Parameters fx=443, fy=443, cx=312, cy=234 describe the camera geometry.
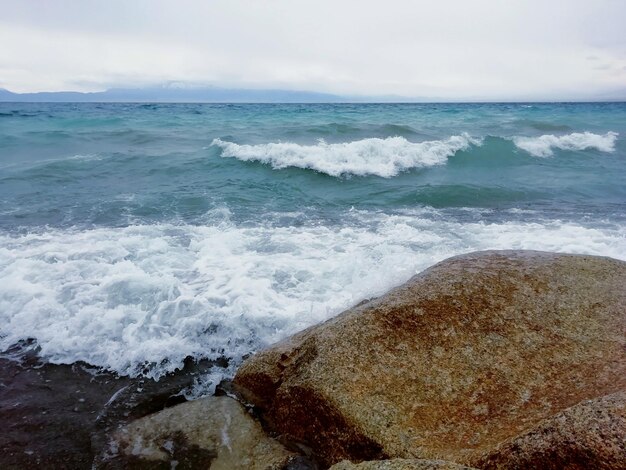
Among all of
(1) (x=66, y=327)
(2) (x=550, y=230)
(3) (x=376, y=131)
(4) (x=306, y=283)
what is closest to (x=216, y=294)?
(4) (x=306, y=283)

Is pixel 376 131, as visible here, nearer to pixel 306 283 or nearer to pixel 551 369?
pixel 306 283

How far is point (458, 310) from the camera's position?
12.0ft

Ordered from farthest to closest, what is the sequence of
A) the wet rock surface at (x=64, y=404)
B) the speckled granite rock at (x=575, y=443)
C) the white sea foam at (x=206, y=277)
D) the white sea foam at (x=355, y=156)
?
the white sea foam at (x=355, y=156) → the white sea foam at (x=206, y=277) → the wet rock surface at (x=64, y=404) → the speckled granite rock at (x=575, y=443)

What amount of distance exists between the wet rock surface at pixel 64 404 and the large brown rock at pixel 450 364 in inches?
35.3

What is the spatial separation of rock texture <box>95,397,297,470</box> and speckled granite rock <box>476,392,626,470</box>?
5.05ft

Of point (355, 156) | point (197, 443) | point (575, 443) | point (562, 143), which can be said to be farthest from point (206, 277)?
point (562, 143)

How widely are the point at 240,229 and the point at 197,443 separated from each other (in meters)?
5.30

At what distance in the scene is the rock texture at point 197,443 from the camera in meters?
3.23

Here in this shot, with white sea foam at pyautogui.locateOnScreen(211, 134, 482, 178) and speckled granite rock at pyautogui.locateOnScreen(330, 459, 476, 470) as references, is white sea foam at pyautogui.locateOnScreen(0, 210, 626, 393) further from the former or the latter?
white sea foam at pyautogui.locateOnScreen(211, 134, 482, 178)

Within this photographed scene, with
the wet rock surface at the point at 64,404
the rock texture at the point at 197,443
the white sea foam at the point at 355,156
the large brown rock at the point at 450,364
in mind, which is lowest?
the wet rock surface at the point at 64,404

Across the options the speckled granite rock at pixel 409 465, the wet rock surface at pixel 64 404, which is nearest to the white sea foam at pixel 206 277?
the wet rock surface at pixel 64 404

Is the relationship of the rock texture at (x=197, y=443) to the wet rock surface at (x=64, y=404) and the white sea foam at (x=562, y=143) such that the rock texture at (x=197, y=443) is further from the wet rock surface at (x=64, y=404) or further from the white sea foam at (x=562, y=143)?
the white sea foam at (x=562, y=143)

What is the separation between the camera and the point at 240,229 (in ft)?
27.5

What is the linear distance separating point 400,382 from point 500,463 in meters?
0.92
